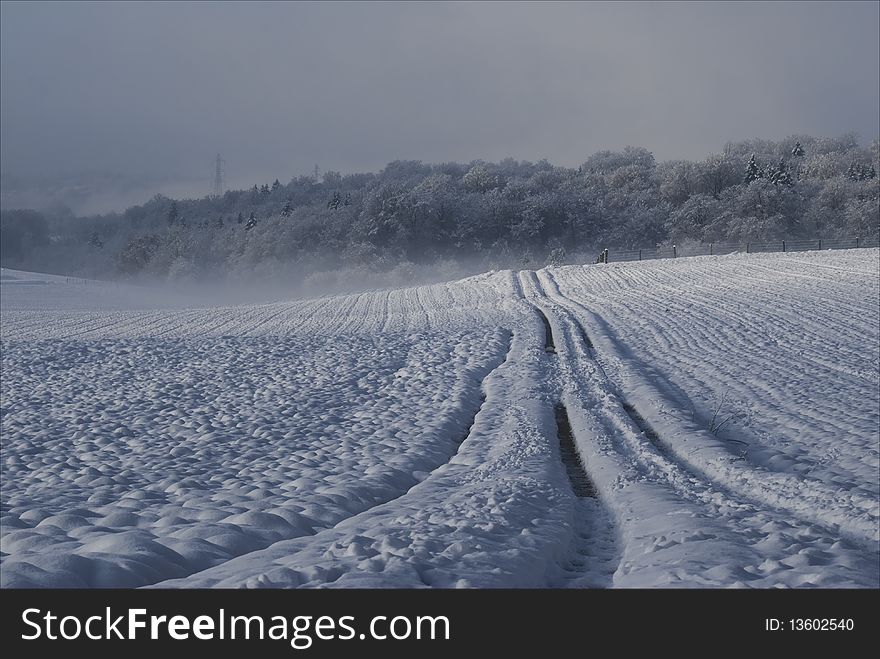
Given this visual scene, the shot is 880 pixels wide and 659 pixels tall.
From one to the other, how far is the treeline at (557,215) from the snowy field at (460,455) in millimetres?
51733

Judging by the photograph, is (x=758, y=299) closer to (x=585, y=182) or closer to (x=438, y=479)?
(x=438, y=479)

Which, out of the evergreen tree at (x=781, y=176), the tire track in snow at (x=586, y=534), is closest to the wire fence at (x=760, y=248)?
the evergreen tree at (x=781, y=176)

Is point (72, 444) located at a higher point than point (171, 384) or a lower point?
lower

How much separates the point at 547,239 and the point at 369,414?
80.0 m

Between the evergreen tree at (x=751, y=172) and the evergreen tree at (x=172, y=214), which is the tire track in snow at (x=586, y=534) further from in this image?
the evergreen tree at (x=172, y=214)

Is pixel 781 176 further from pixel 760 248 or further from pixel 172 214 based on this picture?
pixel 172 214

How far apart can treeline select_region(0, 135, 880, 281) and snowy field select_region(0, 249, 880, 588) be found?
51.7 meters

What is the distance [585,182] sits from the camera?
331 feet

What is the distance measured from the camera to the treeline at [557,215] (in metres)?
78.9

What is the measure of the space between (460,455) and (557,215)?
8340cm
